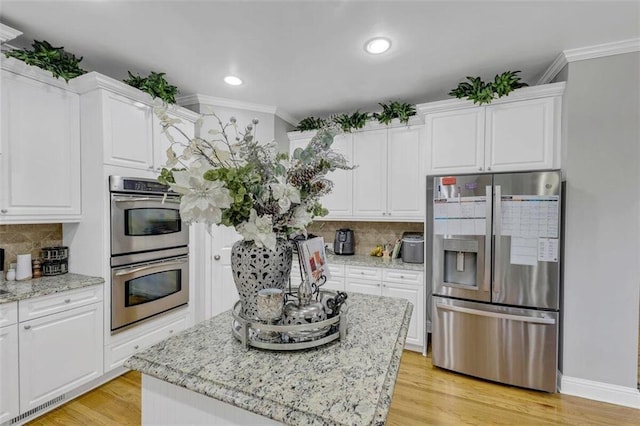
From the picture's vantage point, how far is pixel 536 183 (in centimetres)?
234

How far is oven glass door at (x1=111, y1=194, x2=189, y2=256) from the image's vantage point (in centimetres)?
240

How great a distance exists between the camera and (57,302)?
6.88ft

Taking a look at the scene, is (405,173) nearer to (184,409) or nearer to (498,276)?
(498,276)

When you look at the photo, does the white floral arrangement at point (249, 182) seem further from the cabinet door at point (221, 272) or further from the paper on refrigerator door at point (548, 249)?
Answer: the cabinet door at point (221, 272)

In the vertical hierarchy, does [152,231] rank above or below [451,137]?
below

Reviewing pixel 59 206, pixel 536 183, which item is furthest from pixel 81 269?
pixel 536 183

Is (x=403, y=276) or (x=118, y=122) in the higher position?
Answer: (x=118, y=122)

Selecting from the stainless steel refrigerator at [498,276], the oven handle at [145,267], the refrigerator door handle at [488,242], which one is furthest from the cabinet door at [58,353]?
the refrigerator door handle at [488,242]

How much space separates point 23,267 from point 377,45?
10.1 ft

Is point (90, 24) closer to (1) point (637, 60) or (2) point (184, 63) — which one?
(2) point (184, 63)

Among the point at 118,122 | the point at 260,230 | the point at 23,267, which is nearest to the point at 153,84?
the point at 118,122

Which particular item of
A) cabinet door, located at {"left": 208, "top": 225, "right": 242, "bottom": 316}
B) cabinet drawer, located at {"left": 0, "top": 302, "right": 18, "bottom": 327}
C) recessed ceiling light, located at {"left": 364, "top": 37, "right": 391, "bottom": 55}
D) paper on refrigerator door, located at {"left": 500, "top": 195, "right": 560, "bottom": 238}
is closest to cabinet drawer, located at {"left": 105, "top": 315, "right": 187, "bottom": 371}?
cabinet door, located at {"left": 208, "top": 225, "right": 242, "bottom": 316}

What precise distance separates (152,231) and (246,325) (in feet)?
6.72

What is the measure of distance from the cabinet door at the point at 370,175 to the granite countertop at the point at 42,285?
2.54m
